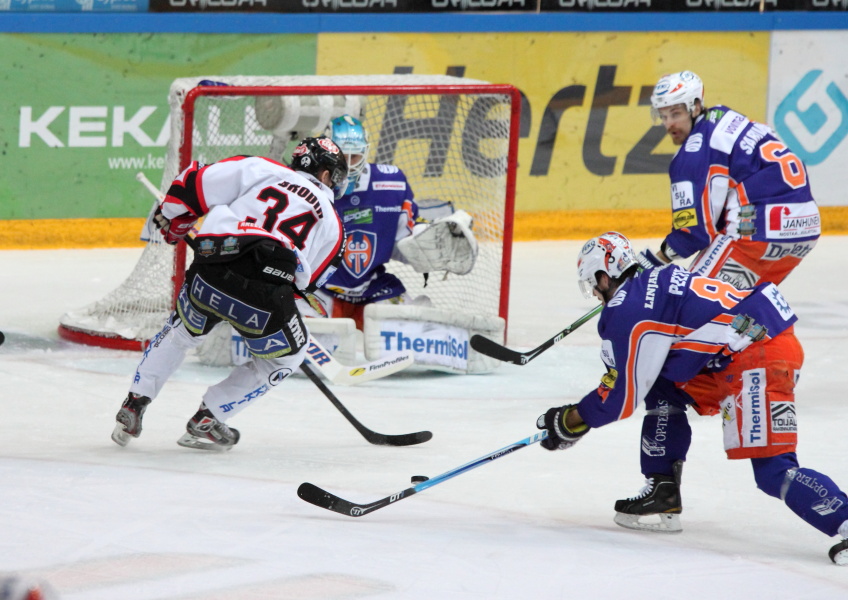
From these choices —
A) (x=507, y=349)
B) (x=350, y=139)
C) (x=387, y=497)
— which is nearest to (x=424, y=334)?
(x=507, y=349)

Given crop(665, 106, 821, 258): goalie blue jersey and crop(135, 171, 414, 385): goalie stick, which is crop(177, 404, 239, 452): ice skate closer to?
crop(135, 171, 414, 385): goalie stick

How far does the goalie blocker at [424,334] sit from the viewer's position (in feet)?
17.3

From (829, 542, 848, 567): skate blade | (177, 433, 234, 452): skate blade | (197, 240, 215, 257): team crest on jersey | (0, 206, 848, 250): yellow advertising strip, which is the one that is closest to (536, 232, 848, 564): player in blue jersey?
(829, 542, 848, 567): skate blade

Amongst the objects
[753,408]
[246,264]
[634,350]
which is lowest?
[753,408]

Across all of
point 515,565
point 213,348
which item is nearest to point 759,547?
point 515,565

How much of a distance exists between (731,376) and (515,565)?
26.7 inches

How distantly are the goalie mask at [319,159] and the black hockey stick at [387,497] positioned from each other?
107 centimetres

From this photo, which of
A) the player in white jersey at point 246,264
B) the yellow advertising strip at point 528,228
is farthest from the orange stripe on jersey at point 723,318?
the yellow advertising strip at point 528,228

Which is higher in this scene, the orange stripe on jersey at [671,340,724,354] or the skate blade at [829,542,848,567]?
the orange stripe on jersey at [671,340,724,354]

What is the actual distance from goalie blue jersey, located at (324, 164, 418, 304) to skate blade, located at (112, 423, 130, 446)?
64.7 inches

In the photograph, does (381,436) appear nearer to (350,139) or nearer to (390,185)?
(350,139)

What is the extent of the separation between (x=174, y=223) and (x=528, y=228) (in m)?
4.56

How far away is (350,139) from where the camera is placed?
17.1ft

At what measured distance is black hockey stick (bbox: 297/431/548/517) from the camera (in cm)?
336
